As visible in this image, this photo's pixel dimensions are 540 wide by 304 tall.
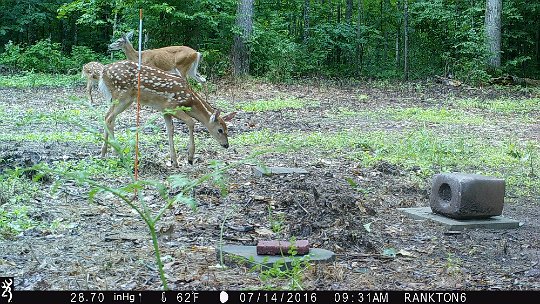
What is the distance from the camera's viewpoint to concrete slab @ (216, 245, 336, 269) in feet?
15.7

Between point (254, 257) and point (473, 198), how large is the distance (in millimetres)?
2483

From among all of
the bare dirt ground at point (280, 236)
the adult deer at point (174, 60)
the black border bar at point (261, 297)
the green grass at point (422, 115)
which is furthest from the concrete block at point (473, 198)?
the adult deer at point (174, 60)

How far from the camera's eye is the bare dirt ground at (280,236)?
184 inches

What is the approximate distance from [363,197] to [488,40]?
17.6 m

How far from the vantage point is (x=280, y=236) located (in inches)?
231

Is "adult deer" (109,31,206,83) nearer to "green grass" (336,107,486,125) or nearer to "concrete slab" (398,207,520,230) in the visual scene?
"green grass" (336,107,486,125)

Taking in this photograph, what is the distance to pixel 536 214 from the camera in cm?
710

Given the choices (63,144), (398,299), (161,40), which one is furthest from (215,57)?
(398,299)

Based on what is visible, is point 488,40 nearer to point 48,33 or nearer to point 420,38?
point 420,38

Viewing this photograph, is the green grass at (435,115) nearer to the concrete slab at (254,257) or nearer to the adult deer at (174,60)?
the adult deer at (174,60)

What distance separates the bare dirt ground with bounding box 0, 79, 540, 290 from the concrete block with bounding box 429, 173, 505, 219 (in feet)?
0.81

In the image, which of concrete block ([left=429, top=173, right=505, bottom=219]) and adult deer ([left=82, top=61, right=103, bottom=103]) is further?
adult deer ([left=82, top=61, right=103, bottom=103])

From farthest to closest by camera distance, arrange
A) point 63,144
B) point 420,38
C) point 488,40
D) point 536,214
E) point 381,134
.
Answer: point 420,38
point 488,40
point 381,134
point 63,144
point 536,214

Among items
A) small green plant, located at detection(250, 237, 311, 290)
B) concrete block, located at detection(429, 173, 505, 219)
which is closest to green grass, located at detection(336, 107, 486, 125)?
concrete block, located at detection(429, 173, 505, 219)
